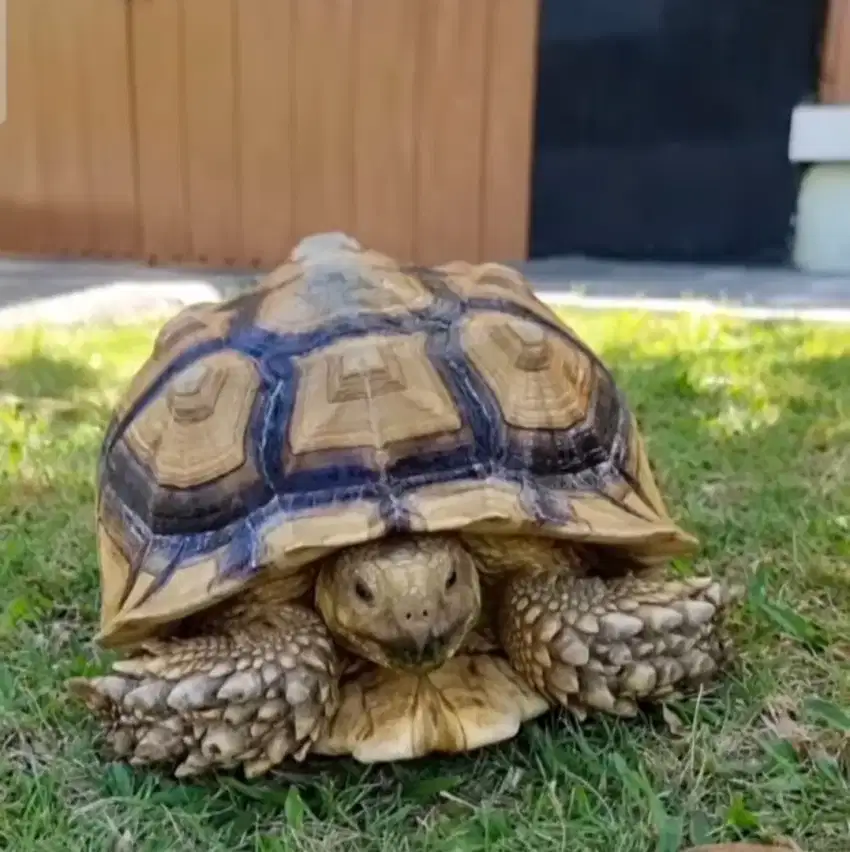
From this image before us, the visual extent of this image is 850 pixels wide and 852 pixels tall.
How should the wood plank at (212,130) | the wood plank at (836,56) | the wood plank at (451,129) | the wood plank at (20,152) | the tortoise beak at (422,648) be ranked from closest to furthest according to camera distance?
the tortoise beak at (422,648)
the wood plank at (836,56)
the wood plank at (451,129)
the wood plank at (212,130)
the wood plank at (20,152)

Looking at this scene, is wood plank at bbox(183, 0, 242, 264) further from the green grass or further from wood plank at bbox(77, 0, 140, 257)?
the green grass

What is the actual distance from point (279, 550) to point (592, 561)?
0.54m

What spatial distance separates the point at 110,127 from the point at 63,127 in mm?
274

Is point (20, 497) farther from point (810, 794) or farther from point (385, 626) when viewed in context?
point (810, 794)

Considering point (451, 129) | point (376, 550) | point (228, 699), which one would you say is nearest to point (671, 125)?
point (451, 129)

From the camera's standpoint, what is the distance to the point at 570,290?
4.91 meters

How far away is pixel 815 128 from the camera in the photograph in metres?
5.14

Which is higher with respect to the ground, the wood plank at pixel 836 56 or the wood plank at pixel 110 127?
the wood plank at pixel 836 56

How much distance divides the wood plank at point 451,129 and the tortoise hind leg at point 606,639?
13.2 ft

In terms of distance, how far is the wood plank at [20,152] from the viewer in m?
6.07

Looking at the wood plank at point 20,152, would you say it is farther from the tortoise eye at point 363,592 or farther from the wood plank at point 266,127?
the tortoise eye at point 363,592

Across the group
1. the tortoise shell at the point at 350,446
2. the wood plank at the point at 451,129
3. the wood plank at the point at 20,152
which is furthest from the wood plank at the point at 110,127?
the tortoise shell at the point at 350,446

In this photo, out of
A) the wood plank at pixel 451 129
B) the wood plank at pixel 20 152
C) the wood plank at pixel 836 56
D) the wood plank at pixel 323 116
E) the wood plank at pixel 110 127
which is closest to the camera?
the wood plank at pixel 836 56

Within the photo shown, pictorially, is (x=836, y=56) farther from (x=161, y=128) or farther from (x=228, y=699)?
(x=228, y=699)
